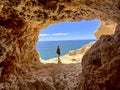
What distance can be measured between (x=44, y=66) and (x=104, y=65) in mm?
3374

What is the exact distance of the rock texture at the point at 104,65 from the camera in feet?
14.2

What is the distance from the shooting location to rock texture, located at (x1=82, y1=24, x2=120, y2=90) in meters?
4.33

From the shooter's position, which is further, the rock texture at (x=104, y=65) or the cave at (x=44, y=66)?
the cave at (x=44, y=66)

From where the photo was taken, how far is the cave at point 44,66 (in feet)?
15.4

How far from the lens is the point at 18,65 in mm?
6609

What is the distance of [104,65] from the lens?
4652mm

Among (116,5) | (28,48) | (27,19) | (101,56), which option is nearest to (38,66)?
(28,48)

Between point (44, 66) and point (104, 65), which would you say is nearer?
point (104, 65)

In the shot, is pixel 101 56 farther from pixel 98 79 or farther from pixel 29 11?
pixel 29 11

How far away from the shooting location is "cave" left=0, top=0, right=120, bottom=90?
468cm

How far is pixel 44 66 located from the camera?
A: 7617 millimetres

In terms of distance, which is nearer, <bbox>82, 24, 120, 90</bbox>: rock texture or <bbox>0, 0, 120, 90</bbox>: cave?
<bbox>82, 24, 120, 90</bbox>: rock texture

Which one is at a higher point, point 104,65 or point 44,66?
point 104,65

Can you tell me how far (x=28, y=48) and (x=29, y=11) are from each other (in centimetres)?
214
